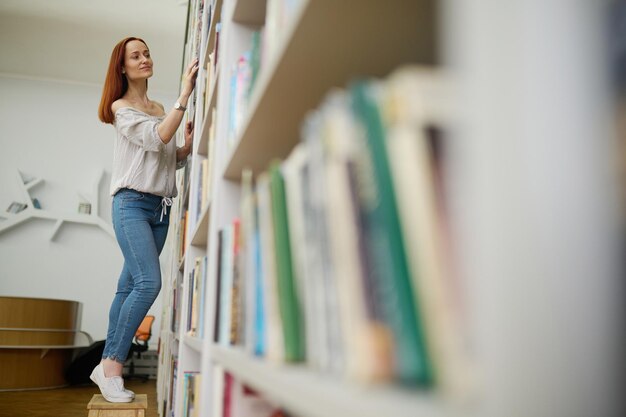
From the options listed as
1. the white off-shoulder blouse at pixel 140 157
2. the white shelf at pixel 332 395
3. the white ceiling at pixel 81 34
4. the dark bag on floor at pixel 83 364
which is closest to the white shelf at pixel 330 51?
the white shelf at pixel 332 395

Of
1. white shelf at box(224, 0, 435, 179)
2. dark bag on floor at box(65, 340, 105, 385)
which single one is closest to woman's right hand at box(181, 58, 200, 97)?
white shelf at box(224, 0, 435, 179)

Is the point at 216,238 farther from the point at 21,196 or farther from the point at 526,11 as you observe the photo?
the point at 21,196

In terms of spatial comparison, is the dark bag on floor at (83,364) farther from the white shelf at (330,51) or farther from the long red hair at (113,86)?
the white shelf at (330,51)

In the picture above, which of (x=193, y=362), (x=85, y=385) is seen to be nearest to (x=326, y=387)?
(x=193, y=362)

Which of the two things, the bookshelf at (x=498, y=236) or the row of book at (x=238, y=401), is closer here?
the bookshelf at (x=498, y=236)

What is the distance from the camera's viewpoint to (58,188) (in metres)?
5.94

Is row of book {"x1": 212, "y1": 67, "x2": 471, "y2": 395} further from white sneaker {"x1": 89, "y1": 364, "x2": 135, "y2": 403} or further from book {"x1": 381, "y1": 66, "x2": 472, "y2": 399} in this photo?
white sneaker {"x1": 89, "y1": 364, "x2": 135, "y2": 403}

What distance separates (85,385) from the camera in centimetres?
478

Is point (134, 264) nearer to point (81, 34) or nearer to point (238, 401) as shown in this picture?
point (238, 401)

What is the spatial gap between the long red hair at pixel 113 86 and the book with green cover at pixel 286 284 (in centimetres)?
191

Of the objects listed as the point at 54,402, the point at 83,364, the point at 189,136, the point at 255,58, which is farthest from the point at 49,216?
the point at 255,58

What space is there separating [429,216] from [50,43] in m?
5.98

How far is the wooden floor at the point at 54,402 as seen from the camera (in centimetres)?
309

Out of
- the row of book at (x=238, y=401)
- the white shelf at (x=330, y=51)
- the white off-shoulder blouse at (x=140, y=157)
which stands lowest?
the row of book at (x=238, y=401)
